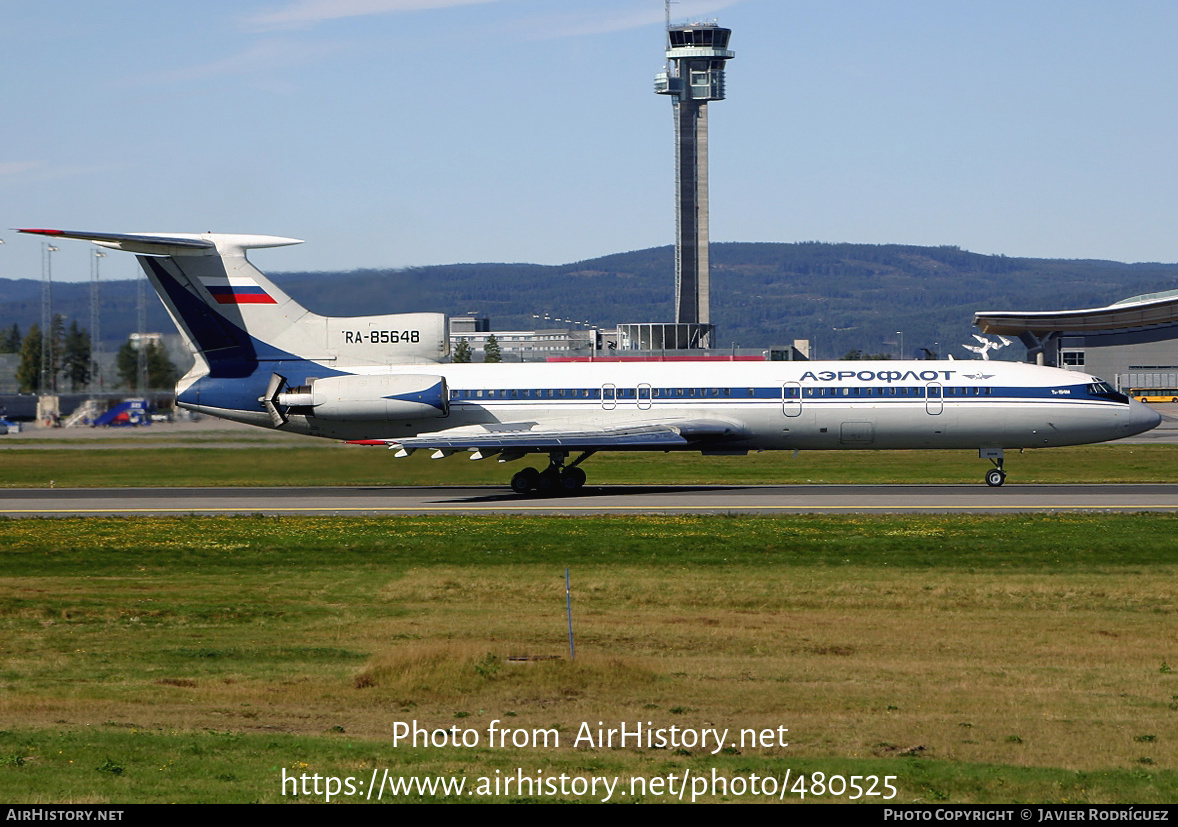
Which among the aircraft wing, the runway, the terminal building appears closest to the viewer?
the runway

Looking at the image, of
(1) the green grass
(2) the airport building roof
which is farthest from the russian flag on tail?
(2) the airport building roof

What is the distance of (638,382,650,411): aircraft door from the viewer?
40125mm

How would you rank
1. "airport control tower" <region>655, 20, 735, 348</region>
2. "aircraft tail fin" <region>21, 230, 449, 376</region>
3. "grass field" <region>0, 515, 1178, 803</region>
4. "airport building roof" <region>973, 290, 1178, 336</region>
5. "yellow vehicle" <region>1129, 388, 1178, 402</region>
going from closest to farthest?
1. "grass field" <region>0, 515, 1178, 803</region>
2. "aircraft tail fin" <region>21, 230, 449, 376</region>
3. "yellow vehicle" <region>1129, 388, 1178, 402</region>
4. "airport building roof" <region>973, 290, 1178, 336</region>
5. "airport control tower" <region>655, 20, 735, 348</region>

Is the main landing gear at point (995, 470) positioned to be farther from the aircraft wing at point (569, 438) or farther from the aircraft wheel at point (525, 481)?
the aircraft wheel at point (525, 481)

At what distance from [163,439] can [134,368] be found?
120 inches

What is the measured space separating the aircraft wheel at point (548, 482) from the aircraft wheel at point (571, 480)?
206mm

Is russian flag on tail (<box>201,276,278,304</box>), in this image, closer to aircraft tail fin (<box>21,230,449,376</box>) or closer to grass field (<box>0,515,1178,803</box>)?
aircraft tail fin (<box>21,230,449,376</box>)

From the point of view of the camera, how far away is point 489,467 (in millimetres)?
41969

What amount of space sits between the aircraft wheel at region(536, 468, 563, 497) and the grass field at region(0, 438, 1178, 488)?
7.71 ft

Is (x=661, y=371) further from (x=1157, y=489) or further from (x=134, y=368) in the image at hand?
(x=134, y=368)

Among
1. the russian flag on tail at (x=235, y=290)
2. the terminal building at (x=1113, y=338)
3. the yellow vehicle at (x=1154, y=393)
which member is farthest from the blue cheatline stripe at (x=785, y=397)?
the terminal building at (x=1113, y=338)

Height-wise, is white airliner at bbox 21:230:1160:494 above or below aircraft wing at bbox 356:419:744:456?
above

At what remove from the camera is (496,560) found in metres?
26.1
